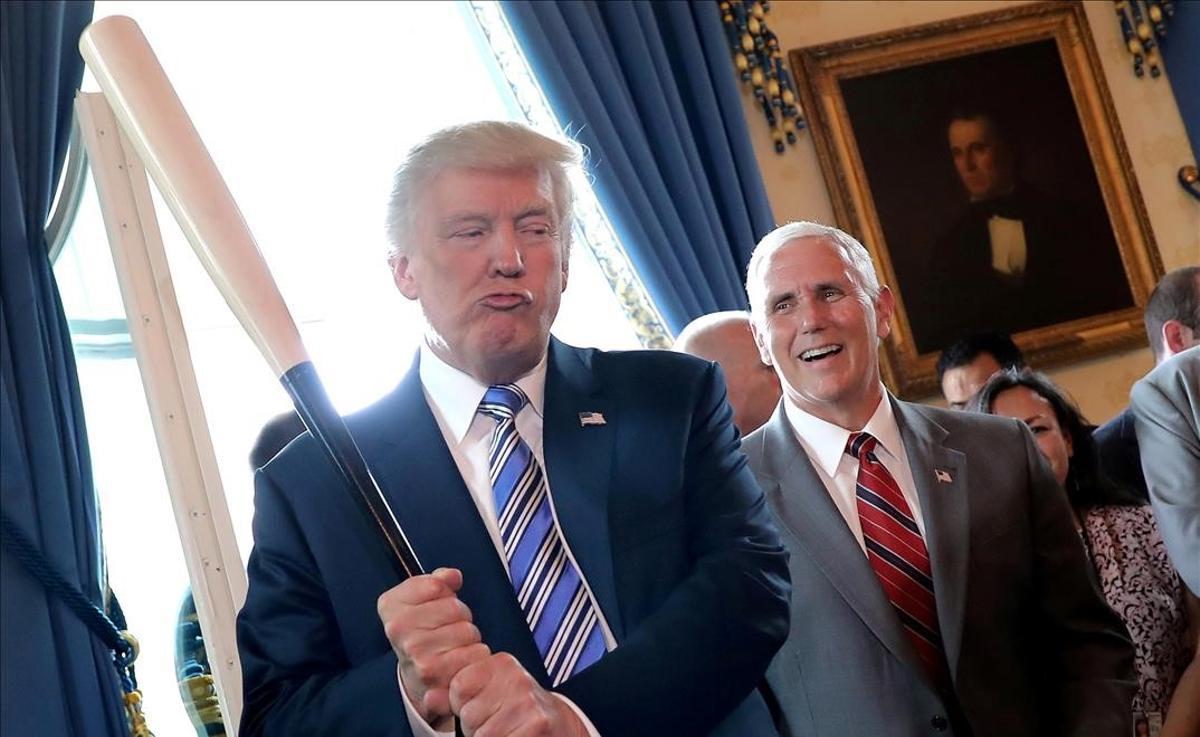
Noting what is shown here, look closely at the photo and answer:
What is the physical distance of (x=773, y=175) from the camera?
20.1ft

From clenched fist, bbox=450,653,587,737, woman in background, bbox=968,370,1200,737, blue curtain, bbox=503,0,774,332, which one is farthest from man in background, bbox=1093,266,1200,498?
clenched fist, bbox=450,653,587,737

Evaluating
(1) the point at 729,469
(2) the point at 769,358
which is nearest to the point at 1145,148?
(2) the point at 769,358

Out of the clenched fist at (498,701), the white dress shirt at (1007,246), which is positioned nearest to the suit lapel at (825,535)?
the clenched fist at (498,701)

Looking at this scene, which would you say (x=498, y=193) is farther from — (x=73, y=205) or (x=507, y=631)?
(x=73, y=205)

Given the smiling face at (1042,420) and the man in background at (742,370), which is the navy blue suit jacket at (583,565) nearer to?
the man in background at (742,370)

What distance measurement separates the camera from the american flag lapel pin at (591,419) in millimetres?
2125

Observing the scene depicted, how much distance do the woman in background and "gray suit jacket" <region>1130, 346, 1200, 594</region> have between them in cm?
17

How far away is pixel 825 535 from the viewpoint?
2.83 metres

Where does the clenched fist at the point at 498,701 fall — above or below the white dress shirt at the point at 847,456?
below

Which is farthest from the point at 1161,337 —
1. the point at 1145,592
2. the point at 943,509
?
the point at 943,509

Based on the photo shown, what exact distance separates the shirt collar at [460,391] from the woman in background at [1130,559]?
1.56 metres

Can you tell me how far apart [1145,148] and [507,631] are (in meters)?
5.24

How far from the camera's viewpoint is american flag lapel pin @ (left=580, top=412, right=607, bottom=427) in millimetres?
2125

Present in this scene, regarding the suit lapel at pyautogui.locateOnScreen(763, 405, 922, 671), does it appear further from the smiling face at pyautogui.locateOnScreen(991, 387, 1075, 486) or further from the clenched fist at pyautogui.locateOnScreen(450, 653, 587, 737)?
the smiling face at pyautogui.locateOnScreen(991, 387, 1075, 486)
